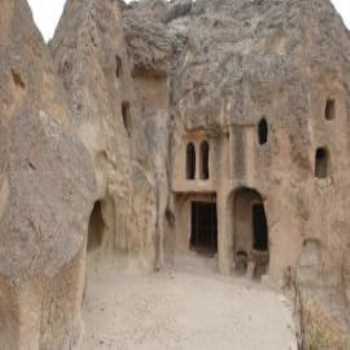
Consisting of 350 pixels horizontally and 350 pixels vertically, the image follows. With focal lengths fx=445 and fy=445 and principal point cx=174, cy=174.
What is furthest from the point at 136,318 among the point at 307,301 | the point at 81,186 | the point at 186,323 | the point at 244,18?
the point at 244,18

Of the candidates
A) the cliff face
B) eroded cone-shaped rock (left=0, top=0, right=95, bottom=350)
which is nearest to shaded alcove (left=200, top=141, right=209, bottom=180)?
the cliff face

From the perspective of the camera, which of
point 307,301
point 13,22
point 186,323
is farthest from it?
point 307,301

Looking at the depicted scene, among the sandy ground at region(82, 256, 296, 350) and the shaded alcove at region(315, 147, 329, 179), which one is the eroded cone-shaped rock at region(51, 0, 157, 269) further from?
the shaded alcove at region(315, 147, 329, 179)

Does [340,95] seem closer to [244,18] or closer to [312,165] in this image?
[312,165]

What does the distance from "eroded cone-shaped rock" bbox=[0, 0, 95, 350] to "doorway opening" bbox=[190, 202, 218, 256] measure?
9.37 meters

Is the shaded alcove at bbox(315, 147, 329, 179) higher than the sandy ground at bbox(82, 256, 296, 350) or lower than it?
higher

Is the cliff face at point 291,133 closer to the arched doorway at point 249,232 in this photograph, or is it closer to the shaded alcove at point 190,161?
the arched doorway at point 249,232

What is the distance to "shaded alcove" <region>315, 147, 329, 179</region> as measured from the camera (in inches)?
566

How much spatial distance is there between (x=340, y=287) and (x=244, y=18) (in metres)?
10.7

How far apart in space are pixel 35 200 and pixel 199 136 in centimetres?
943

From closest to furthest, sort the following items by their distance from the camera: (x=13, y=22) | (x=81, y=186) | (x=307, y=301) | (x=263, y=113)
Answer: (x=13, y=22) < (x=81, y=186) < (x=307, y=301) < (x=263, y=113)

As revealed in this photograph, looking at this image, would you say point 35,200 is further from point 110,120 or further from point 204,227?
point 204,227

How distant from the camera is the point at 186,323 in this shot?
9.93m

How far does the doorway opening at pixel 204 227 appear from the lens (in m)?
17.9
